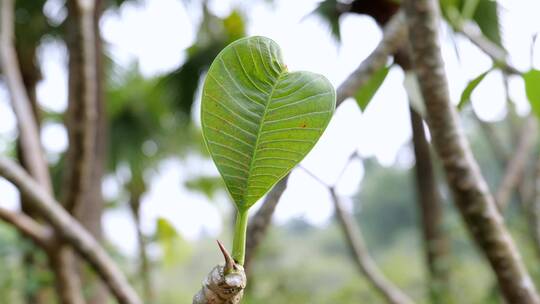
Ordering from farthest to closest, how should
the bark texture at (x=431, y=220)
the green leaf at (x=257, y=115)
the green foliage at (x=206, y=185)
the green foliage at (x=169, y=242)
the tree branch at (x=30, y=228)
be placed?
1. the green foliage at (x=206, y=185)
2. the green foliage at (x=169, y=242)
3. the bark texture at (x=431, y=220)
4. the tree branch at (x=30, y=228)
5. the green leaf at (x=257, y=115)

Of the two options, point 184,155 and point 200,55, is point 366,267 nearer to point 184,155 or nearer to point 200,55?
point 200,55

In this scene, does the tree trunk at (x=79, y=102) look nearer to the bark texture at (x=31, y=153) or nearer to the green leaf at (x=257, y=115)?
the bark texture at (x=31, y=153)

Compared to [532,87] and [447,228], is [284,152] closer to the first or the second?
[532,87]

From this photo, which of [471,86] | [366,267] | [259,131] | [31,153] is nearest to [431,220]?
[366,267]

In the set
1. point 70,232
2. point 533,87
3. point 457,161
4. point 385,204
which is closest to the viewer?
point 533,87

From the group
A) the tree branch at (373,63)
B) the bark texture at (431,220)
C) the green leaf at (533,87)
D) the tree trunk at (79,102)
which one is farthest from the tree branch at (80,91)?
the bark texture at (431,220)

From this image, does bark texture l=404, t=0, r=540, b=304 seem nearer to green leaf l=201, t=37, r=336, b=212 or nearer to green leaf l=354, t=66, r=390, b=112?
green leaf l=354, t=66, r=390, b=112

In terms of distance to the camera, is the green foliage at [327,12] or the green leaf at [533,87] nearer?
the green leaf at [533,87]
